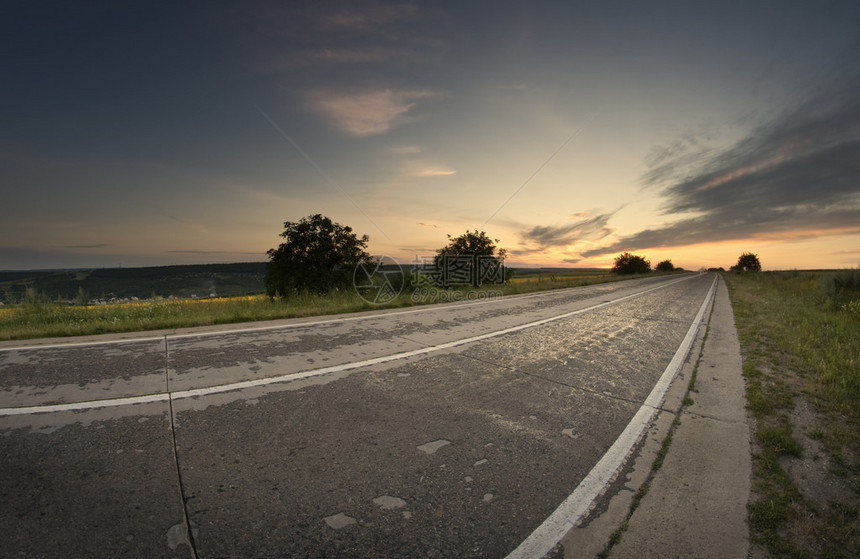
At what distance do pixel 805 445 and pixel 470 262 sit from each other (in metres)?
19.4

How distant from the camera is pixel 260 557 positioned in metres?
1.68

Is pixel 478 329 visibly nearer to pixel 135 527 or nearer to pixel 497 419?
pixel 497 419

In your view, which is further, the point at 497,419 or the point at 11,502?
the point at 497,419

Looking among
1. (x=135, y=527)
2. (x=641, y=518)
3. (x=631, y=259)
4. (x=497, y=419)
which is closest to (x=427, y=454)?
(x=497, y=419)

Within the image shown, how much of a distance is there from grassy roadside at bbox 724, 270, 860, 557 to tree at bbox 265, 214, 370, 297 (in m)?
16.9

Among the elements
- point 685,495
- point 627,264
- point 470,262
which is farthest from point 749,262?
point 685,495

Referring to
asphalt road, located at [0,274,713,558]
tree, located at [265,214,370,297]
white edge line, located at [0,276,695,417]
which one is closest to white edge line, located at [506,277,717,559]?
asphalt road, located at [0,274,713,558]

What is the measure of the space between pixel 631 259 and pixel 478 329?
308 ft

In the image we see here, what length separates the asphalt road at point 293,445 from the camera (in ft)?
6.00

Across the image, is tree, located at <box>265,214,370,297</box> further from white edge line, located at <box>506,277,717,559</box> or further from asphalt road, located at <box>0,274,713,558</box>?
white edge line, located at <box>506,277,717,559</box>

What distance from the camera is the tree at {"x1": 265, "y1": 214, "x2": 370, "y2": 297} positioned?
1902 cm

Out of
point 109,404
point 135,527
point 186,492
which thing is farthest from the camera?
point 109,404

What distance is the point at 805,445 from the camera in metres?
3.06

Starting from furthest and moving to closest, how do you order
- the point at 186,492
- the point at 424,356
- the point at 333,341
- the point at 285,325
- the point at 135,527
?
the point at 285,325 < the point at 333,341 < the point at 424,356 < the point at 186,492 < the point at 135,527
